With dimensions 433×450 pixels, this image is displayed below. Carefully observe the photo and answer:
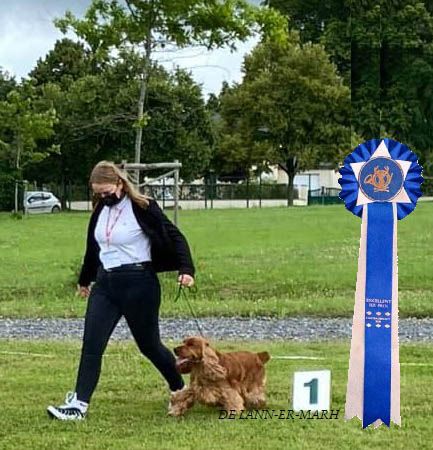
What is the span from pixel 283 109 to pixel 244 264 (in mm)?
5343

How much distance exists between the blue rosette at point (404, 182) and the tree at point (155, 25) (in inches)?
152

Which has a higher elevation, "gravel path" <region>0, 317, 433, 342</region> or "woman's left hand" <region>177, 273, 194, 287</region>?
"woman's left hand" <region>177, 273, 194, 287</region>

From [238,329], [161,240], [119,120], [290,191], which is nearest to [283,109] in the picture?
[119,120]

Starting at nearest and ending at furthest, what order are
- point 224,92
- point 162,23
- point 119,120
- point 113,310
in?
1. point 113,310
2. point 162,23
3. point 119,120
4. point 224,92

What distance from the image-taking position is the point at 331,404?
21.1 ft

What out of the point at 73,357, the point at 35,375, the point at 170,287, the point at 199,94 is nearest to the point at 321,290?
the point at 170,287

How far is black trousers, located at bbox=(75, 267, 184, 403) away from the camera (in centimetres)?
600

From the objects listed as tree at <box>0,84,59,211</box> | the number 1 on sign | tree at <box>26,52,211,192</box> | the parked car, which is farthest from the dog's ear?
the parked car

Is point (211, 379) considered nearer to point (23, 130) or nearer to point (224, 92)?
point (224, 92)

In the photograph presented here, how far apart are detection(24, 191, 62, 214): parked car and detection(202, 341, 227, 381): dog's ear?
27.2 feet

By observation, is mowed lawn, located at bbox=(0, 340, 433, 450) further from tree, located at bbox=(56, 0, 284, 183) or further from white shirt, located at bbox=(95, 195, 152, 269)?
tree, located at bbox=(56, 0, 284, 183)

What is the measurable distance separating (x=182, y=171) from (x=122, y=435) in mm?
7528

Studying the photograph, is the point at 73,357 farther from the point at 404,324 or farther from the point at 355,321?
the point at 404,324

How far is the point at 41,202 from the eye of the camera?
47.4 ft
